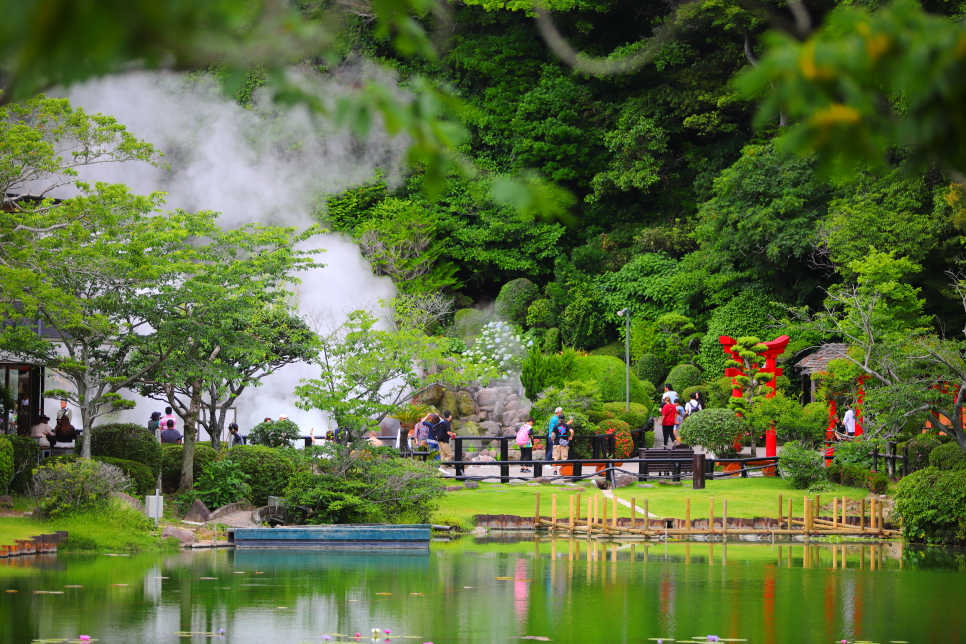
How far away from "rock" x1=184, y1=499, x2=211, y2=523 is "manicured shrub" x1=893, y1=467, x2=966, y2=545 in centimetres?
1245

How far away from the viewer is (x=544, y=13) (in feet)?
140

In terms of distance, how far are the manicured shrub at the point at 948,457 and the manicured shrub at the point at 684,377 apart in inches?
600

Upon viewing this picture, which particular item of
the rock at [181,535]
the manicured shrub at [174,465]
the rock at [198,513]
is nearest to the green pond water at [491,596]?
the rock at [181,535]

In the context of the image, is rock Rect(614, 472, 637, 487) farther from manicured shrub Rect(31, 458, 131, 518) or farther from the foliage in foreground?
manicured shrub Rect(31, 458, 131, 518)

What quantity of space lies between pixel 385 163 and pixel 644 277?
1347 cm

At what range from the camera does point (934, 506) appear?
62.6 ft

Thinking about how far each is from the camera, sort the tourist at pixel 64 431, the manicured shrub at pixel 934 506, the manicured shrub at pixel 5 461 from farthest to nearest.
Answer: the tourist at pixel 64 431
the manicured shrub at pixel 934 506
the manicured shrub at pixel 5 461

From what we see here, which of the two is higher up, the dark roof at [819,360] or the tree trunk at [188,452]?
the dark roof at [819,360]

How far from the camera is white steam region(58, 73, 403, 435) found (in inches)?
1745

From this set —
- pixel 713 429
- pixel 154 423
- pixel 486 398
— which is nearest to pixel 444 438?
pixel 713 429

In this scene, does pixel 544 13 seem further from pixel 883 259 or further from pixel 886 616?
pixel 886 616

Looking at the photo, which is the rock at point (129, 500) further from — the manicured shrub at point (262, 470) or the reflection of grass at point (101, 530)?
the manicured shrub at point (262, 470)

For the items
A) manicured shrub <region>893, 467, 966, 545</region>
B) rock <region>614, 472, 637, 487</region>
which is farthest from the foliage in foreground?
manicured shrub <region>893, 467, 966, 545</region>

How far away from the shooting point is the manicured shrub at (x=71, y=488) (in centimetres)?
1691
